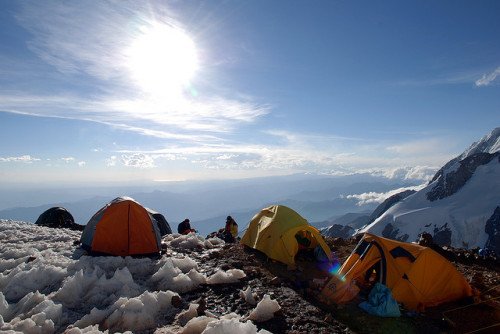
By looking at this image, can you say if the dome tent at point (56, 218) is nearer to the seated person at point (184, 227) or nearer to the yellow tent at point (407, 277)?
the seated person at point (184, 227)

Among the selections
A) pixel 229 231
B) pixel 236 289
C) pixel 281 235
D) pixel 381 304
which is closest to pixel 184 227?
pixel 229 231

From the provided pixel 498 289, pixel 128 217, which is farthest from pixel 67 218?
pixel 498 289

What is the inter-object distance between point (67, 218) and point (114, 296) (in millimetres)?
21542

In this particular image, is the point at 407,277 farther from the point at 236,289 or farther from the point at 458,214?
the point at 458,214

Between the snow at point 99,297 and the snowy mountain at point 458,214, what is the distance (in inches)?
6287

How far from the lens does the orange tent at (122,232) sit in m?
11.5

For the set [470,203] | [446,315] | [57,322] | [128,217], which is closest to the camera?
[57,322]

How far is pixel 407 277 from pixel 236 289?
552 cm

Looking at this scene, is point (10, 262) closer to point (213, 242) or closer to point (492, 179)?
point (213, 242)

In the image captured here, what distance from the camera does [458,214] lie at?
522 feet

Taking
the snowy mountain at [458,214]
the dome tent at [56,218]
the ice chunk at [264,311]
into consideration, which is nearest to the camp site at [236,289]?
the ice chunk at [264,311]

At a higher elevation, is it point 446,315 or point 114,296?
point 114,296

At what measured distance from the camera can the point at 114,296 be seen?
23.3 feet

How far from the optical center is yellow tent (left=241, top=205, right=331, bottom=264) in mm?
11992
